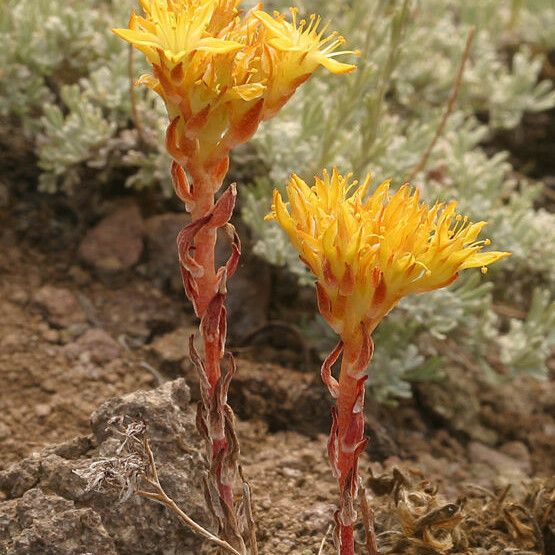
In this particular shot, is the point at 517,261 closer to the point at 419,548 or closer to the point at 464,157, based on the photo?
the point at 464,157

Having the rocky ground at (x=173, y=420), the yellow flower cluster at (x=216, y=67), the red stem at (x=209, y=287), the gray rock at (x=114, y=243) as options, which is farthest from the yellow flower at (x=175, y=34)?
the gray rock at (x=114, y=243)

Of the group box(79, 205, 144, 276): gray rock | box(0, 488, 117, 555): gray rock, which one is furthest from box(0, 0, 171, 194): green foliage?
box(0, 488, 117, 555): gray rock

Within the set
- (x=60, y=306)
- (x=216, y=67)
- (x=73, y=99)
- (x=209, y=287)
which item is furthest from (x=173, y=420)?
(x=73, y=99)

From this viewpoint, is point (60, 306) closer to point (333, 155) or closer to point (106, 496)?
point (333, 155)

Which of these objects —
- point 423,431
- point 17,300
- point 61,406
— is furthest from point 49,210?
point 423,431

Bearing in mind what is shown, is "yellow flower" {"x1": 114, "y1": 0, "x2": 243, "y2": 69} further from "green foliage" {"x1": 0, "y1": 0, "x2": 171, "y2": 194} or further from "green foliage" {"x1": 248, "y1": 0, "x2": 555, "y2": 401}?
"green foliage" {"x1": 0, "y1": 0, "x2": 171, "y2": 194}

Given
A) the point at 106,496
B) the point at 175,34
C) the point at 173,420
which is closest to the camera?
the point at 175,34

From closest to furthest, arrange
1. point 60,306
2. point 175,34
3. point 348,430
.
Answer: point 175,34
point 348,430
point 60,306
